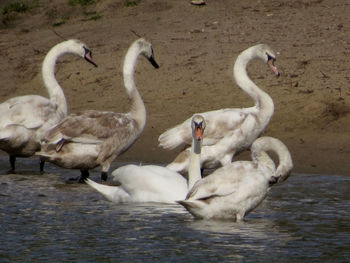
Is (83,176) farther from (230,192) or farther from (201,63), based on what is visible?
(201,63)

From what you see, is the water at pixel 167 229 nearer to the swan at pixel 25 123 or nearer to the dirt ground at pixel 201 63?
the swan at pixel 25 123

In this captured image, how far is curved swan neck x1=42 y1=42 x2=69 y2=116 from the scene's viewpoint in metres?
11.9

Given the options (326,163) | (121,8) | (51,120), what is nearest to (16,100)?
(51,120)

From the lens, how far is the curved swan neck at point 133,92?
11.1m

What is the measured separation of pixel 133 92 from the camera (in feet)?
37.1

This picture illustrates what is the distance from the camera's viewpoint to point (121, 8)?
58.8ft

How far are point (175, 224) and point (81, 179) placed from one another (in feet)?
9.13

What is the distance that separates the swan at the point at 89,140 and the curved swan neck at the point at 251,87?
4.11ft

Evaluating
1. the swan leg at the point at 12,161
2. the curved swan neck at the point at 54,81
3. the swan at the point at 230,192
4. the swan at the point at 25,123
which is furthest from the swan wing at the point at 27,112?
the swan at the point at 230,192

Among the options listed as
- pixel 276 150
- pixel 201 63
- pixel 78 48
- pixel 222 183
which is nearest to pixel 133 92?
pixel 78 48

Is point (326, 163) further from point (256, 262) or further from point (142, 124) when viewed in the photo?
point (256, 262)

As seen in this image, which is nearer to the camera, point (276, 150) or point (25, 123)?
point (276, 150)

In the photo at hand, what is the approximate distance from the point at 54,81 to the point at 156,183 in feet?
11.2

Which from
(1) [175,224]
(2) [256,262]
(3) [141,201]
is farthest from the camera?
(3) [141,201]
